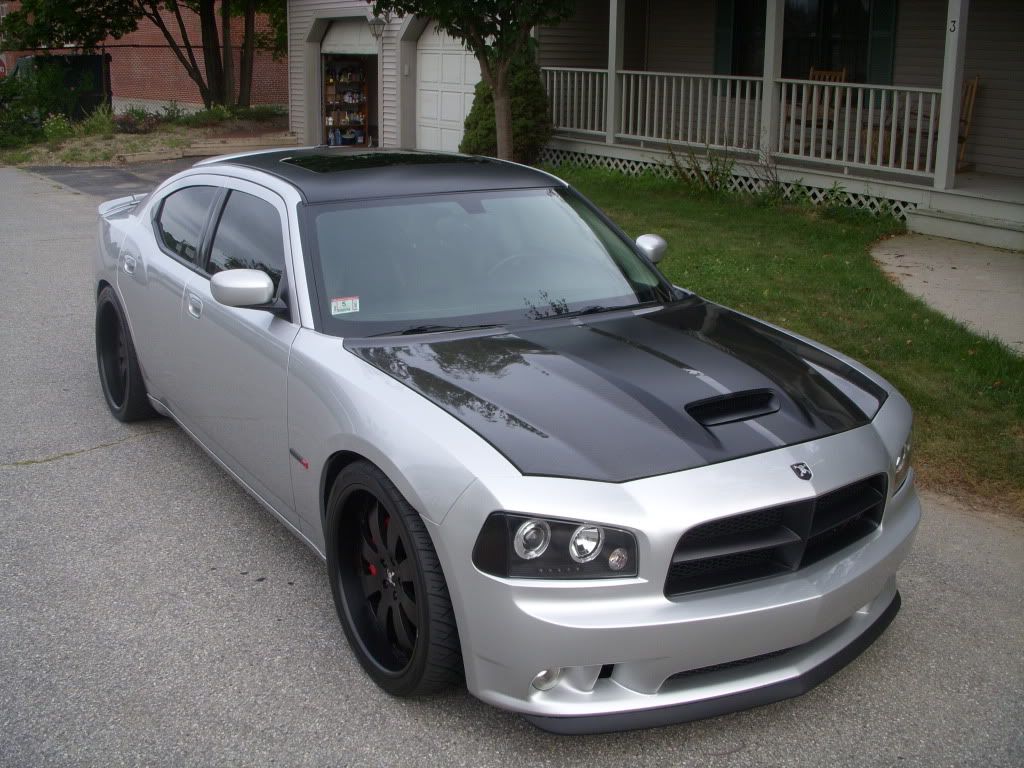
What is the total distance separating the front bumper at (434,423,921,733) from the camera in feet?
9.92

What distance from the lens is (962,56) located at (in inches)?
448

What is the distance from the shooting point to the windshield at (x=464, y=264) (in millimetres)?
4215

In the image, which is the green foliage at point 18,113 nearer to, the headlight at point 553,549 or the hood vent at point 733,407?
the hood vent at point 733,407

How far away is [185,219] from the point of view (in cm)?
549

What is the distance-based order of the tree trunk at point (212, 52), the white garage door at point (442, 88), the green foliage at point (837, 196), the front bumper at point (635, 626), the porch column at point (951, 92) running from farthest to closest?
the tree trunk at point (212, 52) < the white garage door at point (442, 88) < the green foliage at point (837, 196) < the porch column at point (951, 92) < the front bumper at point (635, 626)

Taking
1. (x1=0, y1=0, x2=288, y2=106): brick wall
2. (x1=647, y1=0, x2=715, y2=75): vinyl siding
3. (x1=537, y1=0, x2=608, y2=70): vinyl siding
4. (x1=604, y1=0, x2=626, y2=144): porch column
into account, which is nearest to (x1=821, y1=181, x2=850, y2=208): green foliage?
(x1=604, y1=0, x2=626, y2=144): porch column

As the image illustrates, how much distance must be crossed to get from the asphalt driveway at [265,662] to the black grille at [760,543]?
55 cm

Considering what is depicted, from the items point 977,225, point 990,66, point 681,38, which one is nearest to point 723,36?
point 681,38

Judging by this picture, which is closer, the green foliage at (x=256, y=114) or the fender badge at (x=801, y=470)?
the fender badge at (x=801, y=470)

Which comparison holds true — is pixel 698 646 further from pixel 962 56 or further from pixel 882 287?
pixel 962 56

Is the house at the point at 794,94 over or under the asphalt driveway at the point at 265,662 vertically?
over

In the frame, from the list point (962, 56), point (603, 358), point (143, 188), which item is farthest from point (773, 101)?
point (603, 358)

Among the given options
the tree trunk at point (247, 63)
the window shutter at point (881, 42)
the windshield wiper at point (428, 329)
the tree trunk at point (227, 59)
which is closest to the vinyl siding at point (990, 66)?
the window shutter at point (881, 42)

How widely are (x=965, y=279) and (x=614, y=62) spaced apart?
7.83 meters
